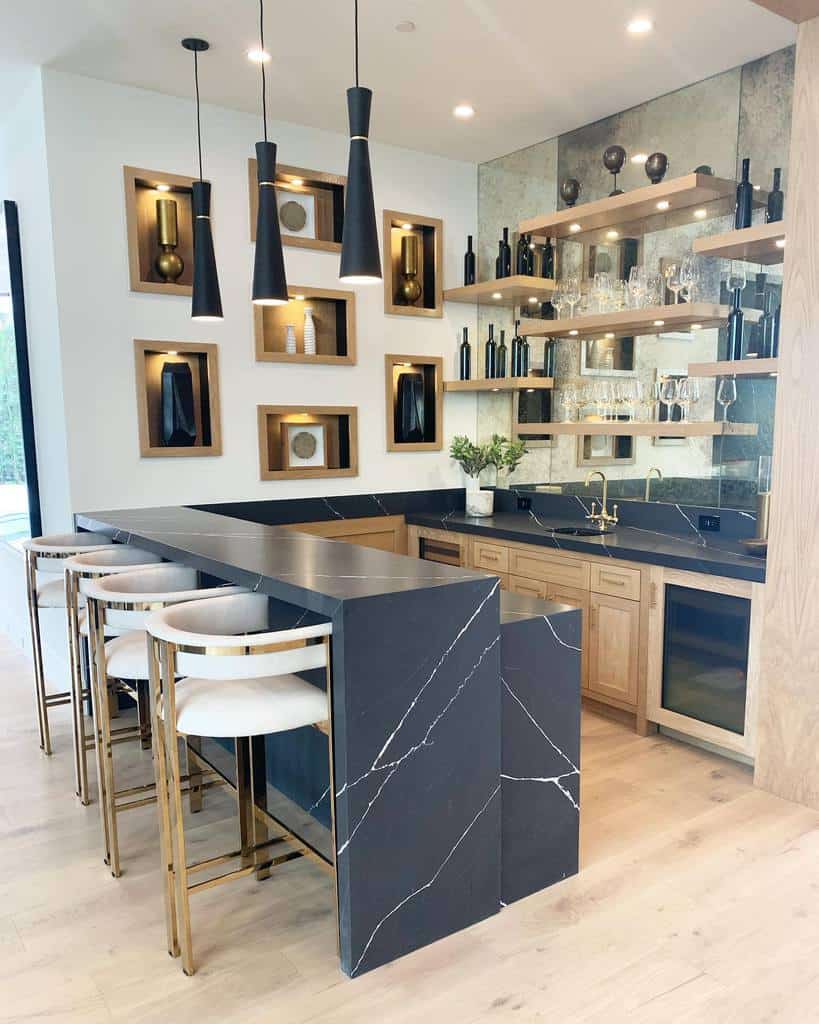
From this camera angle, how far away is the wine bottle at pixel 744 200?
3.58 m

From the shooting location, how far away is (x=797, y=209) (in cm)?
295

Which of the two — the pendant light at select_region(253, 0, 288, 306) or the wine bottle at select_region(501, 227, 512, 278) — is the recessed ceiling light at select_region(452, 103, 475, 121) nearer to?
the wine bottle at select_region(501, 227, 512, 278)

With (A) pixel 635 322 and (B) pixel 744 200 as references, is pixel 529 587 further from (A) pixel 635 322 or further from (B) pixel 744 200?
(B) pixel 744 200

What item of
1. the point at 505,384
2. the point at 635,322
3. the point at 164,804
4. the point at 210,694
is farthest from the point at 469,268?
the point at 164,804

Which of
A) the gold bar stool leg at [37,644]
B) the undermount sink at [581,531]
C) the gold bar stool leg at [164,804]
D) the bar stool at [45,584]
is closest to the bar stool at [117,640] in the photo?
the gold bar stool leg at [164,804]

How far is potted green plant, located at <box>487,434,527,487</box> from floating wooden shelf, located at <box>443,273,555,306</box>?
0.88 metres

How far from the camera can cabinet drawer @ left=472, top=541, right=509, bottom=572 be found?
4480 millimetres

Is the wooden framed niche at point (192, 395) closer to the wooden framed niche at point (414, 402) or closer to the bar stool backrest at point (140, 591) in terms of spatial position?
the wooden framed niche at point (414, 402)

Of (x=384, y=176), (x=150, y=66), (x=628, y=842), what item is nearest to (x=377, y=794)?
(x=628, y=842)

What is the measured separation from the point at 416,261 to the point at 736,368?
7.64 ft

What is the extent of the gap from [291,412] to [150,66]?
184 centimetres

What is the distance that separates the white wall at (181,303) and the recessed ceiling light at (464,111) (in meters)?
0.63

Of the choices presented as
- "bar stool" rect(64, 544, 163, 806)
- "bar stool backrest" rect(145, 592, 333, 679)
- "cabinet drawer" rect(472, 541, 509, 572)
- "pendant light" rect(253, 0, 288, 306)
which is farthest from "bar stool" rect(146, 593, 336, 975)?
"cabinet drawer" rect(472, 541, 509, 572)

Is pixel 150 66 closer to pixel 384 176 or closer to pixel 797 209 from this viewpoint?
pixel 384 176
